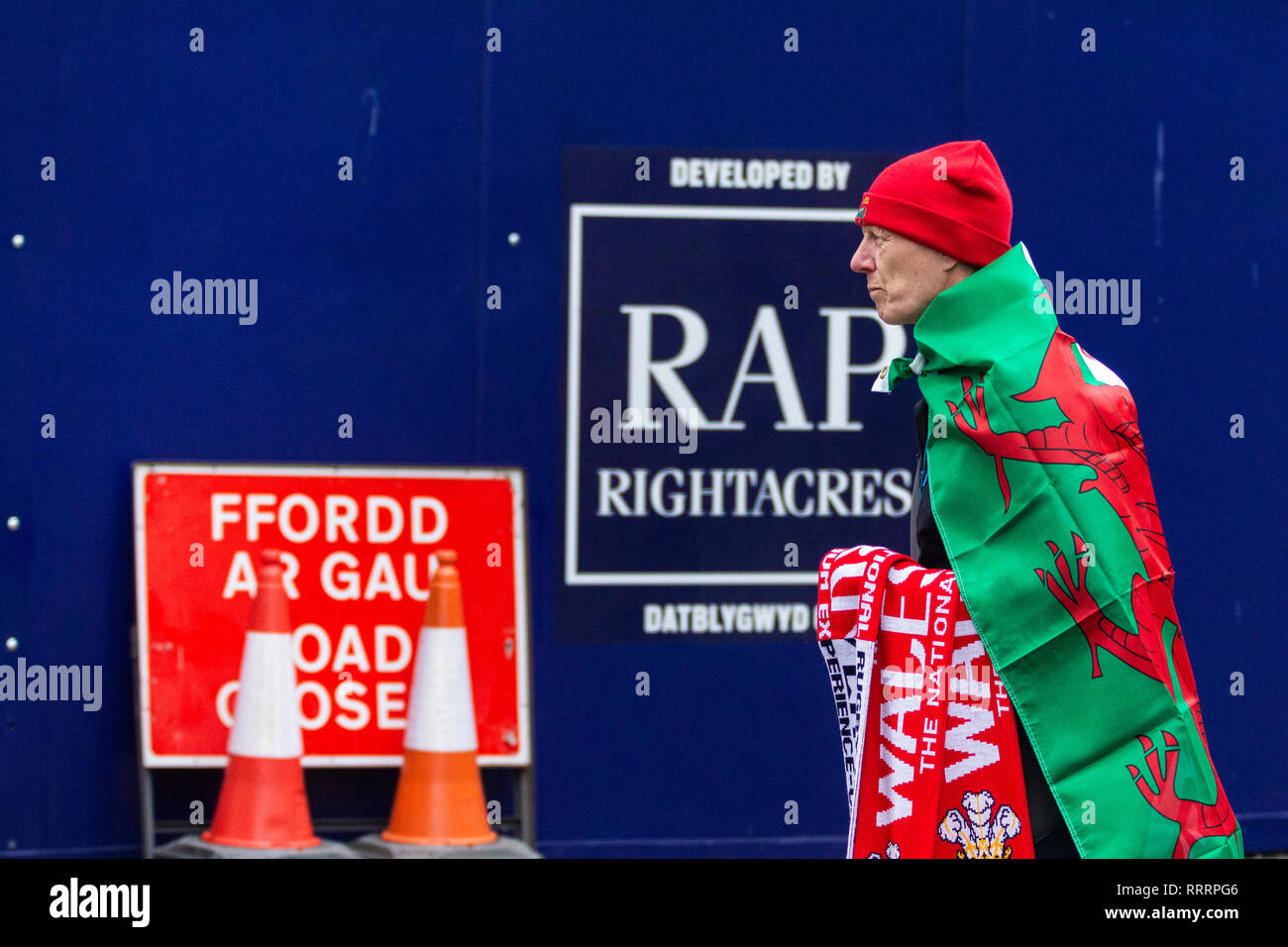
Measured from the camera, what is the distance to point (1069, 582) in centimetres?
277

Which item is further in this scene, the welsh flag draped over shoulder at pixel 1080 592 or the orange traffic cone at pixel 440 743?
the orange traffic cone at pixel 440 743

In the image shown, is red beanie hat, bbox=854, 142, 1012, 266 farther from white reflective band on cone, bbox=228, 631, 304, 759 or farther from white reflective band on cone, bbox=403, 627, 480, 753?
white reflective band on cone, bbox=228, 631, 304, 759

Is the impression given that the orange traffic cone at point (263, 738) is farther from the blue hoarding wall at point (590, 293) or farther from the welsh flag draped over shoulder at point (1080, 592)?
the welsh flag draped over shoulder at point (1080, 592)

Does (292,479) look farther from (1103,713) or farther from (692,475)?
(1103,713)

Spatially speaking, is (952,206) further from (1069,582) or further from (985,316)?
(1069,582)

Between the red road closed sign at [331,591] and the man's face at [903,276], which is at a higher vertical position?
the man's face at [903,276]

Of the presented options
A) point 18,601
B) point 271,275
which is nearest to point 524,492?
point 271,275

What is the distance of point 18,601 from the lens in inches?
188

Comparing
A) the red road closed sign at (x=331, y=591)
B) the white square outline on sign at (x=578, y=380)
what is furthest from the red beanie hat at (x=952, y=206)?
the red road closed sign at (x=331, y=591)

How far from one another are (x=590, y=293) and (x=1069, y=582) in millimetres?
2575

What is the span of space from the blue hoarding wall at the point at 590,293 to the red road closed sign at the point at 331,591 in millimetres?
119

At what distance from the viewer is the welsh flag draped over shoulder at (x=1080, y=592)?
2.70 metres

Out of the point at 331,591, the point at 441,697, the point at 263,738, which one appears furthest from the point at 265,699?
the point at 441,697
